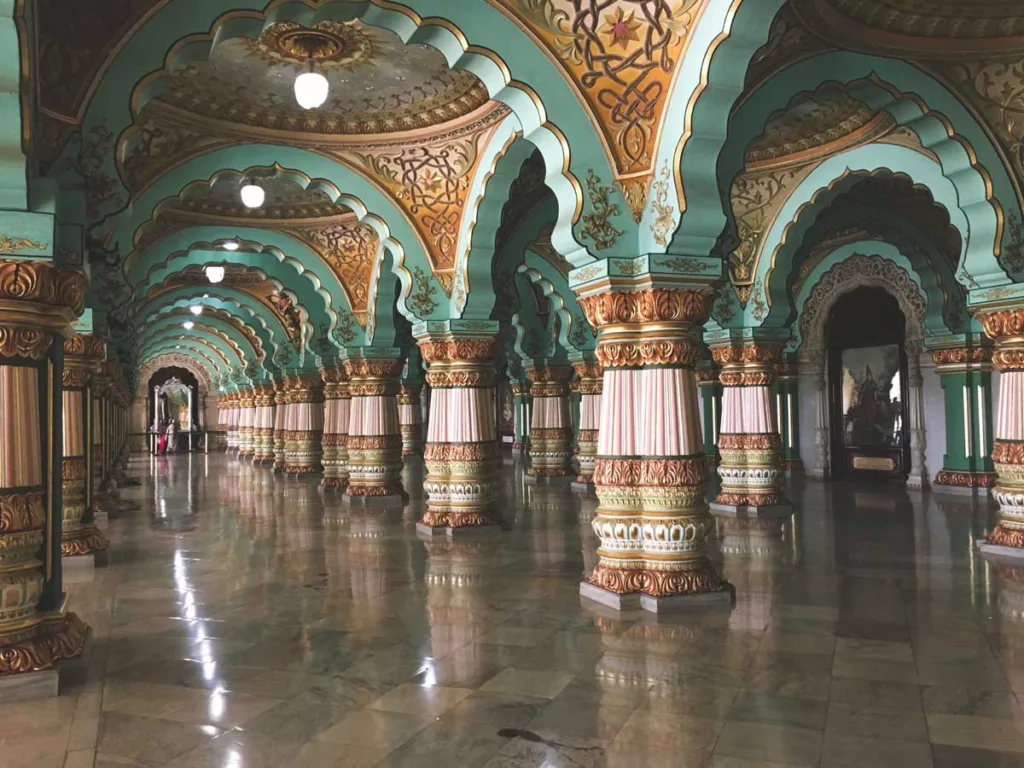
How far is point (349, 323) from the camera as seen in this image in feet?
44.9

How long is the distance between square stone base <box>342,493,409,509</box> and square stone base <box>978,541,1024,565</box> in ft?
27.1

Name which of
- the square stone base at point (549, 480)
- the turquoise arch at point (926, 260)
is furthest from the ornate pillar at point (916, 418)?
the square stone base at point (549, 480)

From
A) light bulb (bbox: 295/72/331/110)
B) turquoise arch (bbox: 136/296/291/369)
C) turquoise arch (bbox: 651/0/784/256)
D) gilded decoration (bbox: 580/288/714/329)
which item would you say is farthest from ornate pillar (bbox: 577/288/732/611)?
turquoise arch (bbox: 136/296/291/369)

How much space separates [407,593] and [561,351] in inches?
428

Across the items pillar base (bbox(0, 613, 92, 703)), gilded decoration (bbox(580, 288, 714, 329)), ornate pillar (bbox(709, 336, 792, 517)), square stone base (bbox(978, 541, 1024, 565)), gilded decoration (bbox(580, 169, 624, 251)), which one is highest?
gilded decoration (bbox(580, 169, 624, 251))

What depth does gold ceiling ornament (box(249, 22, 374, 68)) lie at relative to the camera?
6.97m

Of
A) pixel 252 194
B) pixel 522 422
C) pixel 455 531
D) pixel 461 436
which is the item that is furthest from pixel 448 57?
pixel 522 422

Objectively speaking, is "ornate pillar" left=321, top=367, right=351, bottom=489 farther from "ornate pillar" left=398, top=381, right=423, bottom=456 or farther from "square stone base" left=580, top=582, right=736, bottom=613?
"square stone base" left=580, top=582, right=736, bottom=613

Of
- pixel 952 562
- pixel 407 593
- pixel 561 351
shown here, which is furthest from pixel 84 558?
pixel 561 351

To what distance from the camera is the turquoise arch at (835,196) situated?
8.07m

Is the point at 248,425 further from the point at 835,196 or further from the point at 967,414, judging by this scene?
the point at 835,196

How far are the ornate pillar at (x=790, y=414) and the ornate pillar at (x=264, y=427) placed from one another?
15.3 metres

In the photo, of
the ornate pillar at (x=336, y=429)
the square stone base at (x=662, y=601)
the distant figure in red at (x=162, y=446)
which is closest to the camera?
the square stone base at (x=662, y=601)

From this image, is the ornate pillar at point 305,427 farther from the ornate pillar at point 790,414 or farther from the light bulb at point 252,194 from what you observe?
the light bulb at point 252,194
